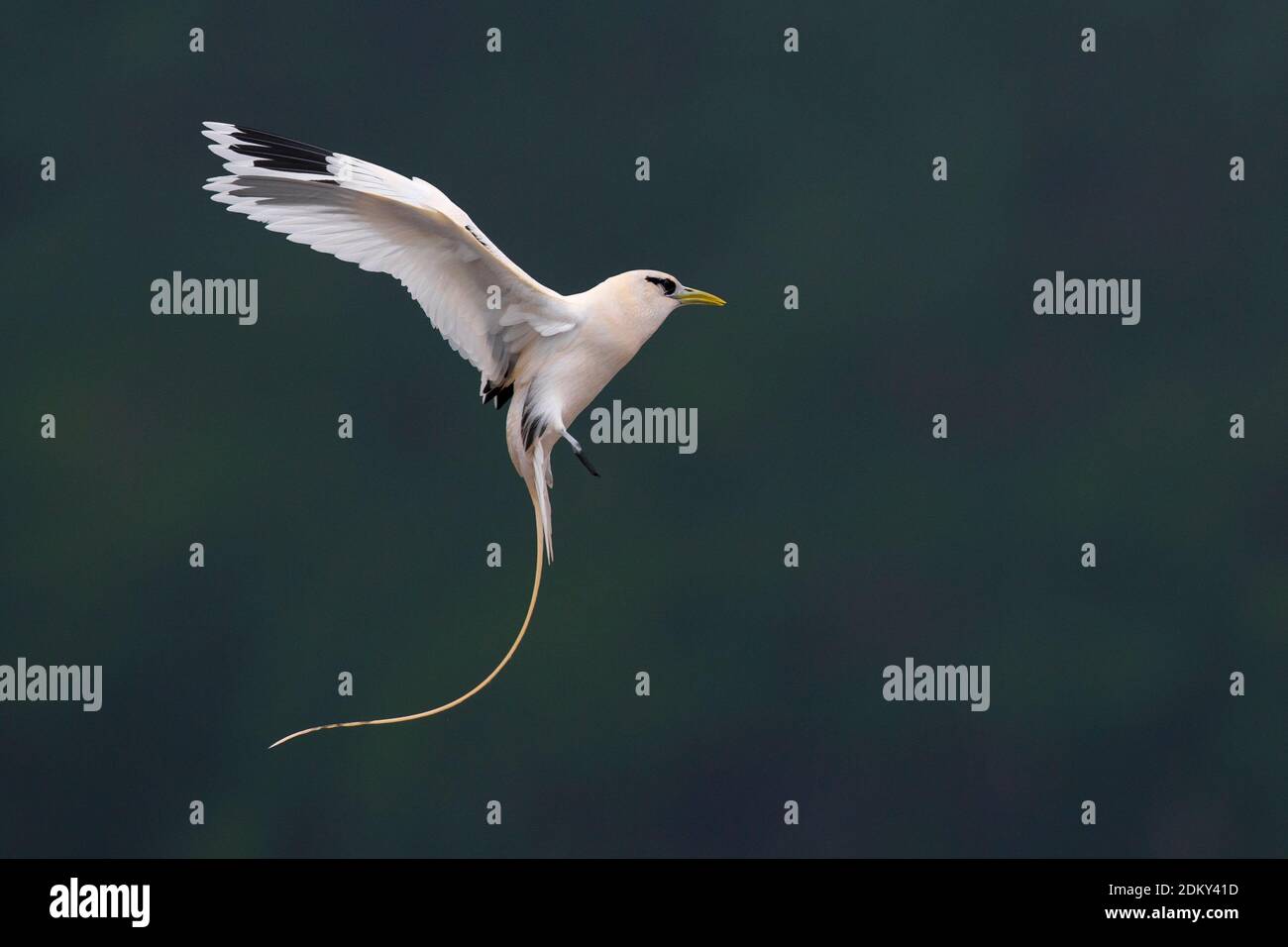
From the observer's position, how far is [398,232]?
339cm

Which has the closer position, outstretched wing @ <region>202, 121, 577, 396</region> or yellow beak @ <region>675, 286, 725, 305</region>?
outstretched wing @ <region>202, 121, 577, 396</region>

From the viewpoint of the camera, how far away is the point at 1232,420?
6.33 m

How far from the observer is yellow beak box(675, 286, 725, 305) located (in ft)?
11.3

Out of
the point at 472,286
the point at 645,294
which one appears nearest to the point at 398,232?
the point at 472,286

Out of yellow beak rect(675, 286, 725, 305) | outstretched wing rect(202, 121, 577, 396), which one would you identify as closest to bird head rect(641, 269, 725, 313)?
yellow beak rect(675, 286, 725, 305)

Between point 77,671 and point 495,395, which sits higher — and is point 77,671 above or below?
below

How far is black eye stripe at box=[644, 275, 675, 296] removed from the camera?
3.43 m

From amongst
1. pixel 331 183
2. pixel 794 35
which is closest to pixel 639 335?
pixel 331 183

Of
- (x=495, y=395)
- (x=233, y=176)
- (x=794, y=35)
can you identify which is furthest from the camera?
(x=794, y=35)

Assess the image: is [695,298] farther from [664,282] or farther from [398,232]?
[398,232]

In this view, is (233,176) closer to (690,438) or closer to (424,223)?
(424,223)

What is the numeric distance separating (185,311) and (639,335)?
1.79 meters

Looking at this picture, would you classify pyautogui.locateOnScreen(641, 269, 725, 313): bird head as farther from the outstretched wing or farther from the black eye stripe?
the outstretched wing

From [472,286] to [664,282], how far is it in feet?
1.06
